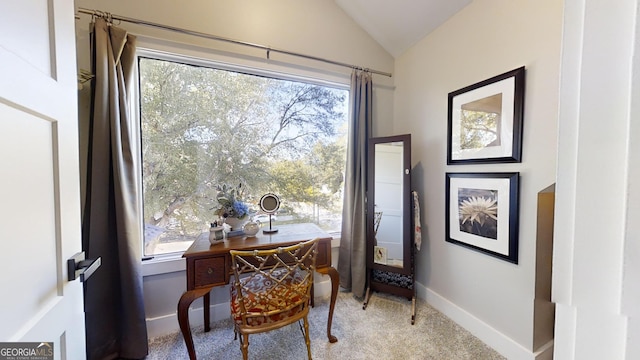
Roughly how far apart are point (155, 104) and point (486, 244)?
2725 millimetres

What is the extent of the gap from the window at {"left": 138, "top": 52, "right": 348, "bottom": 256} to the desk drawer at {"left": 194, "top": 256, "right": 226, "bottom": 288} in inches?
19.8

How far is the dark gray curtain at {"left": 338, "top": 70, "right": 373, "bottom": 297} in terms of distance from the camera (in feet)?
7.53

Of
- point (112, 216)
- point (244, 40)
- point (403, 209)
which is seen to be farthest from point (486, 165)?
point (112, 216)

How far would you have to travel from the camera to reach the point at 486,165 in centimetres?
168

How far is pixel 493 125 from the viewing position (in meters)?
1.64

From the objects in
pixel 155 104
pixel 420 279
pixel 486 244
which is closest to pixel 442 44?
pixel 486 244

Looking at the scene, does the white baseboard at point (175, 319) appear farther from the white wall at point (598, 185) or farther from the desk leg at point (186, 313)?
the white wall at point (598, 185)

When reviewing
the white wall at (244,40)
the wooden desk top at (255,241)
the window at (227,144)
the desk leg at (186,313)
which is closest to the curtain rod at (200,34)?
the white wall at (244,40)

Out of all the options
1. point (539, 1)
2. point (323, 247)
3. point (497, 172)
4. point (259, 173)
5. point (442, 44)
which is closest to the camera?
point (539, 1)

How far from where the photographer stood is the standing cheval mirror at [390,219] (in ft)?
6.80

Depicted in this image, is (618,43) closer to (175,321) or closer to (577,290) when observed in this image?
(577,290)

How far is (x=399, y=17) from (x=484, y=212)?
1.80 meters

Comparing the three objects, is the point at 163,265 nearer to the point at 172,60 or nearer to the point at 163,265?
the point at 163,265

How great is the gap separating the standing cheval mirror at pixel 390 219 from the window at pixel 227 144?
1.51 ft
